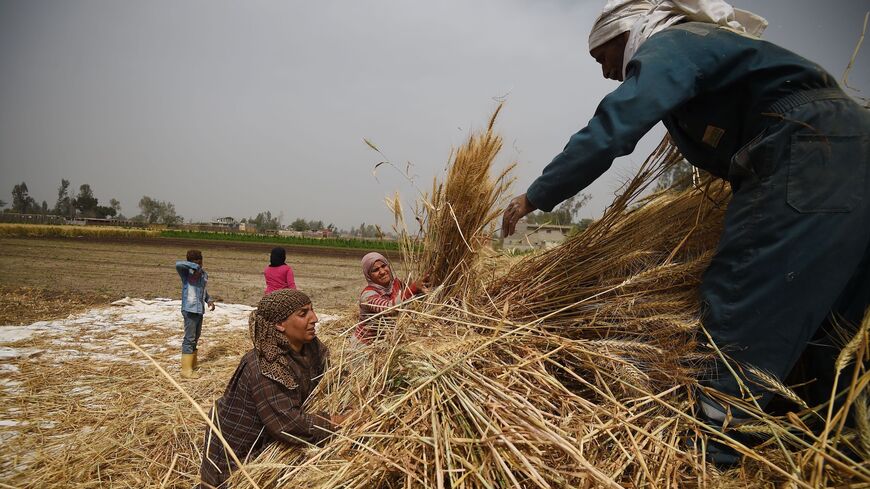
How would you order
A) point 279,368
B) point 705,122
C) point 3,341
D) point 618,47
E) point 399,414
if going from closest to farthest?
point 399,414, point 705,122, point 618,47, point 279,368, point 3,341

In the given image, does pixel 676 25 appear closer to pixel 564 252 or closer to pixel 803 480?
pixel 564 252

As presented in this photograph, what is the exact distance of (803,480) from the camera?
0.90 m

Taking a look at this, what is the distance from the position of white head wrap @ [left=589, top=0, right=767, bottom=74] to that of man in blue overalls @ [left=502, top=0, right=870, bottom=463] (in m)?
0.06

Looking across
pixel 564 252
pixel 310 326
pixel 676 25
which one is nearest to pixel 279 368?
pixel 310 326

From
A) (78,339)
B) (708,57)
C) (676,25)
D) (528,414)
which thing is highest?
(676,25)

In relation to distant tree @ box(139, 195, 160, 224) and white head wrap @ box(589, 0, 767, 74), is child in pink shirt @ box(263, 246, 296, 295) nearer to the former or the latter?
white head wrap @ box(589, 0, 767, 74)

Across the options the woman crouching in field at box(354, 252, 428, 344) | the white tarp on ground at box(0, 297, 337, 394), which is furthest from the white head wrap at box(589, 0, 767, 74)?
the white tarp on ground at box(0, 297, 337, 394)

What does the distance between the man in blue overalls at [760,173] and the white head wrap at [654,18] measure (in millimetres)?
59

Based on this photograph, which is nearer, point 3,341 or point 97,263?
point 3,341

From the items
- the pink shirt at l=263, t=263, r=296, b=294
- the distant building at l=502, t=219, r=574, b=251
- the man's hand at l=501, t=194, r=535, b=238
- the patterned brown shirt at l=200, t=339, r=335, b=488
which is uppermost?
the man's hand at l=501, t=194, r=535, b=238

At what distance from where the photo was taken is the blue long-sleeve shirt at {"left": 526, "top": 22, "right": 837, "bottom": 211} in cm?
113

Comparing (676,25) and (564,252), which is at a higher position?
(676,25)

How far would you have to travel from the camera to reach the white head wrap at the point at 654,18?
4.36ft

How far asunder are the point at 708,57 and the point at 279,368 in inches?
71.5
